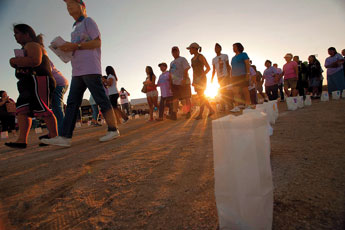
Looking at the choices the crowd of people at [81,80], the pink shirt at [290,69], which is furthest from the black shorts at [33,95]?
the pink shirt at [290,69]

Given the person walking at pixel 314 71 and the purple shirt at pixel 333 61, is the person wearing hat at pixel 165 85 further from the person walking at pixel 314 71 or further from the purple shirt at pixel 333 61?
the person walking at pixel 314 71

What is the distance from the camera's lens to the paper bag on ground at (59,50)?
224cm

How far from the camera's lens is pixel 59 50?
232 cm

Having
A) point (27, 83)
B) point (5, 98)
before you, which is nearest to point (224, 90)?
point (27, 83)

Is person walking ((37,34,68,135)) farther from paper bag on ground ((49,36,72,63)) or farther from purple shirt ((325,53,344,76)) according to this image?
purple shirt ((325,53,344,76))

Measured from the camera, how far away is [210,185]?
0.98m

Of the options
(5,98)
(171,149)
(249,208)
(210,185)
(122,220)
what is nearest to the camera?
(249,208)

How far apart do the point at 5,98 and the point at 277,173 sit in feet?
26.8

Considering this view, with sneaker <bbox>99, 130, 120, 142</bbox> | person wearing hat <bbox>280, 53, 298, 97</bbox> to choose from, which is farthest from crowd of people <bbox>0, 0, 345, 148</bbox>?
person wearing hat <bbox>280, 53, 298, 97</bbox>

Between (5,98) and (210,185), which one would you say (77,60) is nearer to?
(210,185)

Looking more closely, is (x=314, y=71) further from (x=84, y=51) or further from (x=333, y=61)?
(x=84, y=51)

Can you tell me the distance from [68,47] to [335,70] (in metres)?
7.22

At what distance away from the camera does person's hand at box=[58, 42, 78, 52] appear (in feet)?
7.36

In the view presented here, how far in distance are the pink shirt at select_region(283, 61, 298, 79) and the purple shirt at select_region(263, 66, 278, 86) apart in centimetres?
59
